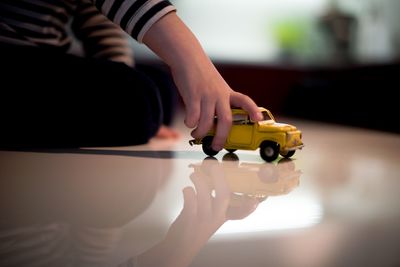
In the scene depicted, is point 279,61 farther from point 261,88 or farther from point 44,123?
point 44,123

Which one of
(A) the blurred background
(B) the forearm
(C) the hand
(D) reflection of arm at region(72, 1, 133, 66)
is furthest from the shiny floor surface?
(A) the blurred background

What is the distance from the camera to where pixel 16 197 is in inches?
28.9

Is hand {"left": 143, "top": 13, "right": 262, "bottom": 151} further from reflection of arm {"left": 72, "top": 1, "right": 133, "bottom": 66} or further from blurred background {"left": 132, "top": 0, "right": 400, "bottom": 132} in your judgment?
blurred background {"left": 132, "top": 0, "right": 400, "bottom": 132}

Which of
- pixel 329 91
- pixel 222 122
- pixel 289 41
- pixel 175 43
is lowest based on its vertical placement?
pixel 329 91

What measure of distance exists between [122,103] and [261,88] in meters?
2.52

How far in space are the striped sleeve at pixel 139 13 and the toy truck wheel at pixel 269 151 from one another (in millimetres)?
381

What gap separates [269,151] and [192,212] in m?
0.57

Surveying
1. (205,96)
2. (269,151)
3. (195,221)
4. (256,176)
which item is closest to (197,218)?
(195,221)

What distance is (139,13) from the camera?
3.73 feet

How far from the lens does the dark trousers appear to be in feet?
4.25

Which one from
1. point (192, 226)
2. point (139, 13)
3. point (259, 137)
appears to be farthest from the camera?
point (259, 137)

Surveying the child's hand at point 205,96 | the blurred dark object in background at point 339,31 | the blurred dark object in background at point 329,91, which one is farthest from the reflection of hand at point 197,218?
the blurred dark object in background at point 339,31

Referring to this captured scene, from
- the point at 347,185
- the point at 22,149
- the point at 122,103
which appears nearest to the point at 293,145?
the point at 347,185

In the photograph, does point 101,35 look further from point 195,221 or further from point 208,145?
point 195,221
